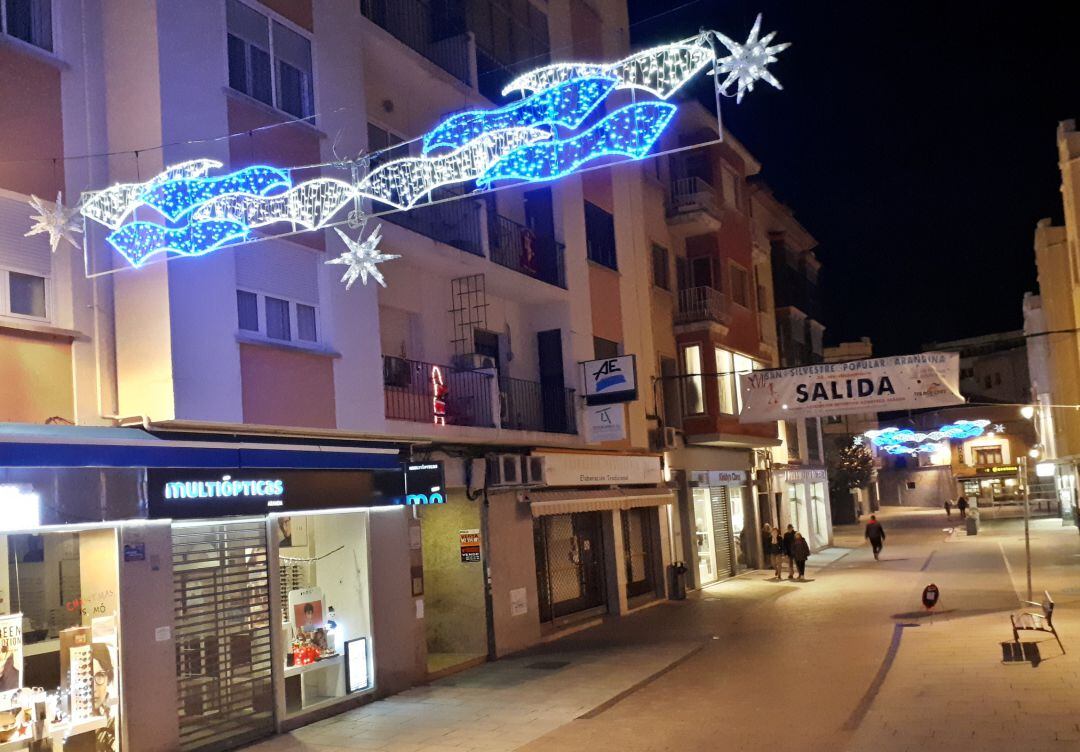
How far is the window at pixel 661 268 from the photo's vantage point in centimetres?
2732

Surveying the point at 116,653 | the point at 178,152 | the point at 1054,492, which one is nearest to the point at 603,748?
the point at 116,653

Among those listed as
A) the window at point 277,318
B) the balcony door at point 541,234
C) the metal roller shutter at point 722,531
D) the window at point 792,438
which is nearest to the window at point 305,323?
the window at point 277,318

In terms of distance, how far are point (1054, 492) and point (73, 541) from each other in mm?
65733

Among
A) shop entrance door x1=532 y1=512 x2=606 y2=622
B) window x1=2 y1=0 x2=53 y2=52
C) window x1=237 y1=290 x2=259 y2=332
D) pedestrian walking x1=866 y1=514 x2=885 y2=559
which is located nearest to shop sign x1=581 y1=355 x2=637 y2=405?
shop entrance door x1=532 y1=512 x2=606 y2=622

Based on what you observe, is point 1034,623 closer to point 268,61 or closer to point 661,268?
point 268,61

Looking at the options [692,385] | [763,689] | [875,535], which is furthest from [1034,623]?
[875,535]

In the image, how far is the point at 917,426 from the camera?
3428 inches

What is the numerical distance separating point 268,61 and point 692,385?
16771mm

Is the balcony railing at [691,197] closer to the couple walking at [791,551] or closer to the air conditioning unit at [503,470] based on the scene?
the couple walking at [791,551]

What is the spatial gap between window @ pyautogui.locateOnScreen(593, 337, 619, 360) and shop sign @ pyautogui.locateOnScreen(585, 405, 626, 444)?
2041 mm

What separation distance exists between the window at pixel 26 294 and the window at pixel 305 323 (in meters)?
3.19

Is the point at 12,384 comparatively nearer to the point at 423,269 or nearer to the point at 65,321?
the point at 65,321

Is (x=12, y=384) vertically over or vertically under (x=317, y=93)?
under

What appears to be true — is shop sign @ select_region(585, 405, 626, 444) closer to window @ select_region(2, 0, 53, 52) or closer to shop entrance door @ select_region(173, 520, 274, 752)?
shop entrance door @ select_region(173, 520, 274, 752)
